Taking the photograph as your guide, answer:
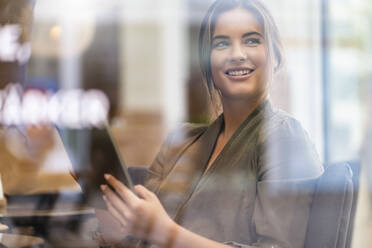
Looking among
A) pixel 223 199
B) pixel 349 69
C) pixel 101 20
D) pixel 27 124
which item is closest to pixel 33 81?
pixel 27 124

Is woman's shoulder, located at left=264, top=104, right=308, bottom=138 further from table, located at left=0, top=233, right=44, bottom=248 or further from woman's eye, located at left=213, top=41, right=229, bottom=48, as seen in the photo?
table, located at left=0, top=233, right=44, bottom=248

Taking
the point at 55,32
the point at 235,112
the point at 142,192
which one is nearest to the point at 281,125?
the point at 235,112

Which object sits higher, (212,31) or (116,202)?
(212,31)

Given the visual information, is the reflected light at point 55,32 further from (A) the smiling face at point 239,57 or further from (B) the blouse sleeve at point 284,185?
(B) the blouse sleeve at point 284,185

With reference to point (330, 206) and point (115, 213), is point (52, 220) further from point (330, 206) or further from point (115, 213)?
point (330, 206)

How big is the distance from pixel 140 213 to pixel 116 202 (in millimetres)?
36

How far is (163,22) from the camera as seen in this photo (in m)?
0.80

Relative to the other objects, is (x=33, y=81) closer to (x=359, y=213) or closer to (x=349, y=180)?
(x=349, y=180)

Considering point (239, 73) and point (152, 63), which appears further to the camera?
point (152, 63)

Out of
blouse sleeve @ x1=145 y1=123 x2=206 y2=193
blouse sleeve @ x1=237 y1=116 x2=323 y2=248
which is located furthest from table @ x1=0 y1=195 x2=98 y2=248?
blouse sleeve @ x1=237 y1=116 x2=323 y2=248

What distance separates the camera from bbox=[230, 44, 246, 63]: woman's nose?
66cm

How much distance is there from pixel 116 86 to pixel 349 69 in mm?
508

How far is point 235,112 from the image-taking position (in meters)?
0.69

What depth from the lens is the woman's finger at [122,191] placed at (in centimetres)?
63
